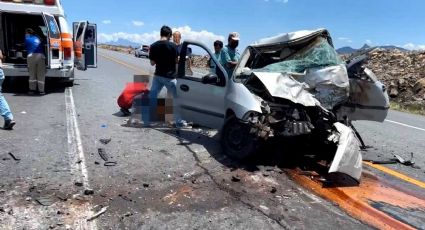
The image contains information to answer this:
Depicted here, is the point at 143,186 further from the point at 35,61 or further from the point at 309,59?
the point at 35,61

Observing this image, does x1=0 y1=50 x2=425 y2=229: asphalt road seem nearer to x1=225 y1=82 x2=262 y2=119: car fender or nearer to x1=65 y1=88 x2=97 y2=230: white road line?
x1=65 y1=88 x2=97 y2=230: white road line

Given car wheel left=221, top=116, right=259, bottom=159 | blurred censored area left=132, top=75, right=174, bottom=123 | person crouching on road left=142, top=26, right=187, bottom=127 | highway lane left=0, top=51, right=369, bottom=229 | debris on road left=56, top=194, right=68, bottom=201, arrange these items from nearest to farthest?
1. highway lane left=0, top=51, right=369, bottom=229
2. debris on road left=56, top=194, right=68, bottom=201
3. car wheel left=221, top=116, right=259, bottom=159
4. person crouching on road left=142, top=26, right=187, bottom=127
5. blurred censored area left=132, top=75, right=174, bottom=123

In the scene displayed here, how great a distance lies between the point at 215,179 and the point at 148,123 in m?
3.24

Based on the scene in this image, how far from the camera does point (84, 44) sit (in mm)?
14336

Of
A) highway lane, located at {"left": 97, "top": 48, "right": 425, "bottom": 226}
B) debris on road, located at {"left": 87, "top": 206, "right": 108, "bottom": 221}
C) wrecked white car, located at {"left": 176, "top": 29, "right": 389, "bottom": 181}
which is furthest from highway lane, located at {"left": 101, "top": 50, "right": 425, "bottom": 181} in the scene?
debris on road, located at {"left": 87, "top": 206, "right": 108, "bottom": 221}

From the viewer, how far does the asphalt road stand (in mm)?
4008

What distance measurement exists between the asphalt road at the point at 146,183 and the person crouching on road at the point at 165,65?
687mm

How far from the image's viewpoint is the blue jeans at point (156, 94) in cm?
764

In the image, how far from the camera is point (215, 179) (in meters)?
5.20

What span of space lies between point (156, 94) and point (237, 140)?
8.04 ft

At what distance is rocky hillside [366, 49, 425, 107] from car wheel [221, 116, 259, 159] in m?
12.8

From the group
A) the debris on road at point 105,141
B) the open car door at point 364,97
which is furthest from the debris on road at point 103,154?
the open car door at point 364,97

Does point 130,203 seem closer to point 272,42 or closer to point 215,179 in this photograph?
point 215,179

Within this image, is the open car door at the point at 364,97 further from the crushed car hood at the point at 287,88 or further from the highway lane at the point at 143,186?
the highway lane at the point at 143,186
